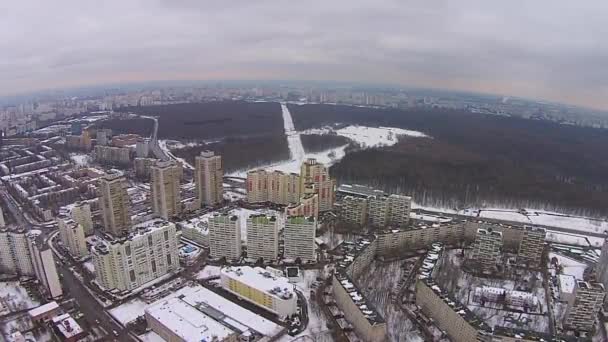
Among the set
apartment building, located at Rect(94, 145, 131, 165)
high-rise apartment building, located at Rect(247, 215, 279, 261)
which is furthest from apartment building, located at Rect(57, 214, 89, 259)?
apartment building, located at Rect(94, 145, 131, 165)

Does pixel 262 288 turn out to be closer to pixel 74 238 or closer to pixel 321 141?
pixel 74 238

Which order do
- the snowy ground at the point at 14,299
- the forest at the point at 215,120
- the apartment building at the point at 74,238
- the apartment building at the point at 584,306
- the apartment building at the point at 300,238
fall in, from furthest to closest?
the forest at the point at 215,120
the apartment building at the point at 74,238
the apartment building at the point at 300,238
the snowy ground at the point at 14,299
the apartment building at the point at 584,306

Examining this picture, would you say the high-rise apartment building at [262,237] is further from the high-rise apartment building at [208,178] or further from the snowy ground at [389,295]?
the high-rise apartment building at [208,178]

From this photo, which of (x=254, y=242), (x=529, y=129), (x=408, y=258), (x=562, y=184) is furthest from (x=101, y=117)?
(x=529, y=129)

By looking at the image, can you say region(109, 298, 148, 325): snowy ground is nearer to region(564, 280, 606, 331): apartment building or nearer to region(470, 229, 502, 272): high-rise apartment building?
region(470, 229, 502, 272): high-rise apartment building

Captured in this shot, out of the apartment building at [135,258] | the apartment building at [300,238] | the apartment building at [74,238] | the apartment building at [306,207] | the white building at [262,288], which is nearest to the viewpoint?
the white building at [262,288]

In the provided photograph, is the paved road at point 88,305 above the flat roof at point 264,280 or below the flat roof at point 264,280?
below

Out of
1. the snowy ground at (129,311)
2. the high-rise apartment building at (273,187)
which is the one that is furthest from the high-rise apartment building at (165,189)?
the snowy ground at (129,311)
